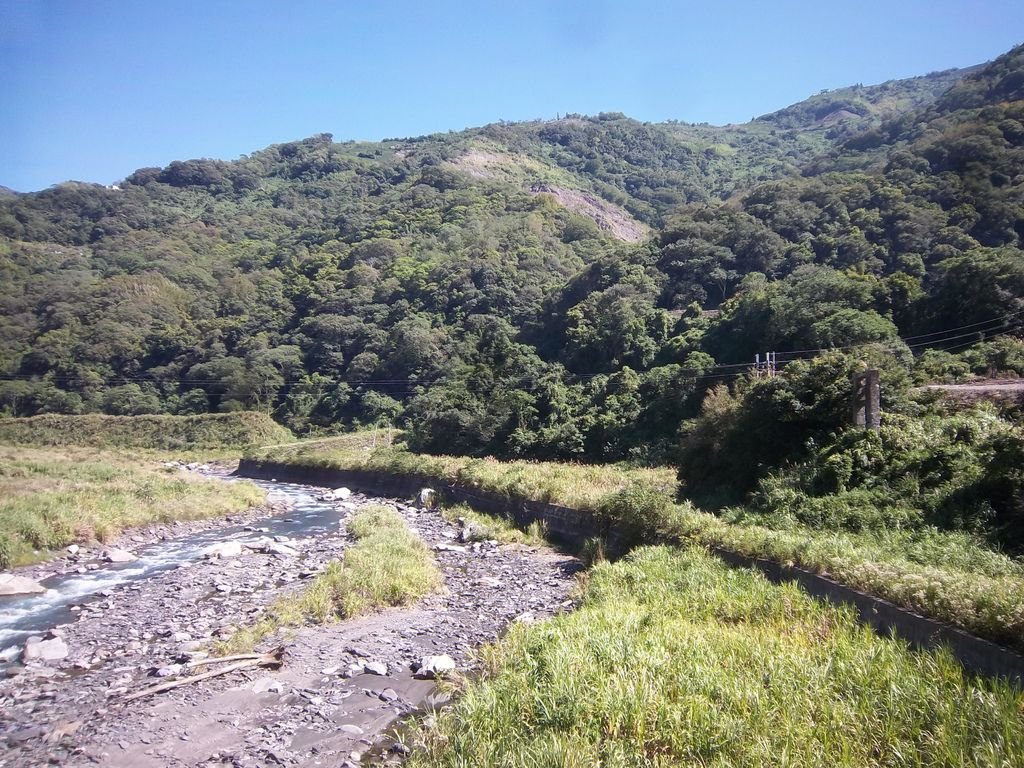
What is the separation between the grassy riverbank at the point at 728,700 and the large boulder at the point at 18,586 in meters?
12.4

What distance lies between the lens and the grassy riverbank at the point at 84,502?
18.1 m

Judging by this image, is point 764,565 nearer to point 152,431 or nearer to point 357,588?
point 357,588

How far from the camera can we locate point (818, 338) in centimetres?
3164

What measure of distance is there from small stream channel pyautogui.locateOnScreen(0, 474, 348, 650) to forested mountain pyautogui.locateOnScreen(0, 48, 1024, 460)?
564 inches

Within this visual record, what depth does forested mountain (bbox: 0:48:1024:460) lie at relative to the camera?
3469 centimetres

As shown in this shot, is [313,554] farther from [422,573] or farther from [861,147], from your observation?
[861,147]

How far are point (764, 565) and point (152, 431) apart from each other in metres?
61.7

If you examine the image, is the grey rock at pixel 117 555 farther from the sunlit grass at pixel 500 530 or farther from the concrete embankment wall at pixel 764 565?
the concrete embankment wall at pixel 764 565

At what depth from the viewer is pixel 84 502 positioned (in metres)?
22.0

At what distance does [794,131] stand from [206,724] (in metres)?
212

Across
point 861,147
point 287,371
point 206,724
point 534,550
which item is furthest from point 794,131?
point 206,724

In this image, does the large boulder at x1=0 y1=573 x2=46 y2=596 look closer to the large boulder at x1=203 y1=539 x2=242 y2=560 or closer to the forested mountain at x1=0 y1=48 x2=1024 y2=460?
the large boulder at x1=203 y1=539 x2=242 y2=560

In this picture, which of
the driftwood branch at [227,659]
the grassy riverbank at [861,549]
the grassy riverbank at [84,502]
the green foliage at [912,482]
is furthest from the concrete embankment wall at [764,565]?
the driftwood branch at [227,659]

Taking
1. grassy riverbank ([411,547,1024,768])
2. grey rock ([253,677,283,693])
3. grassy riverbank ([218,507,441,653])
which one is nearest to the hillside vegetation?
grassy riverbank ([411,547,1024,768])
